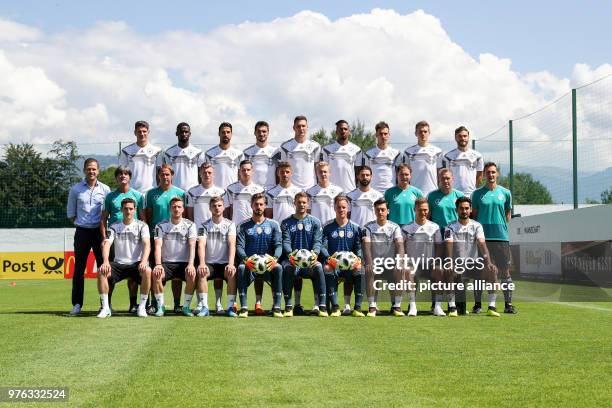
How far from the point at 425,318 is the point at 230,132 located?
3345mm

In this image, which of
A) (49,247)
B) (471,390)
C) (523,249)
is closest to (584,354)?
(471,390)

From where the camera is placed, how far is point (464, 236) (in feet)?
30.3

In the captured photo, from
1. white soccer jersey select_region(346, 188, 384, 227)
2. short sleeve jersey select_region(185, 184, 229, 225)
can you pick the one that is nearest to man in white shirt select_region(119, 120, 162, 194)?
short sleeve jersey select_region(185, 184, 229, 225)

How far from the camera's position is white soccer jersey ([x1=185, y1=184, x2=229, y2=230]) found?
378 inches

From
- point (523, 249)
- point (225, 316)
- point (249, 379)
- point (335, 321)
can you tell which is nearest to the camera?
point (249, 379)

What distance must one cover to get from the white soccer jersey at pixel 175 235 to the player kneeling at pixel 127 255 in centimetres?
18

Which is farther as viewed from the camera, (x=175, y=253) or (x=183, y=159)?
(x=183, y=159)

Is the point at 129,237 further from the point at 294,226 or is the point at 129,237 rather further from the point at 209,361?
the point at 209,361

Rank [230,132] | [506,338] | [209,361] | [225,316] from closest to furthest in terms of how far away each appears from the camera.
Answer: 1. [209,361]
2. [506,338]
3. [225,316]
4. [230,132]

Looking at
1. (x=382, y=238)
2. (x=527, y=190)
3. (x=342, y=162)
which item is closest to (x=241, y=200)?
(x=342, y=162)

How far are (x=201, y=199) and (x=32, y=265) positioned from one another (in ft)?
59.6

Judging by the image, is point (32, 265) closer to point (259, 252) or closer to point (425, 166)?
point (259, 252)

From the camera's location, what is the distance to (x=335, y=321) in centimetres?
827

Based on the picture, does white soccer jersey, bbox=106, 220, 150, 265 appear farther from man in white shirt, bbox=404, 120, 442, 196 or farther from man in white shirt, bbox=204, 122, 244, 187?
man in white shirt, bbox=404, 120, 442, 196
